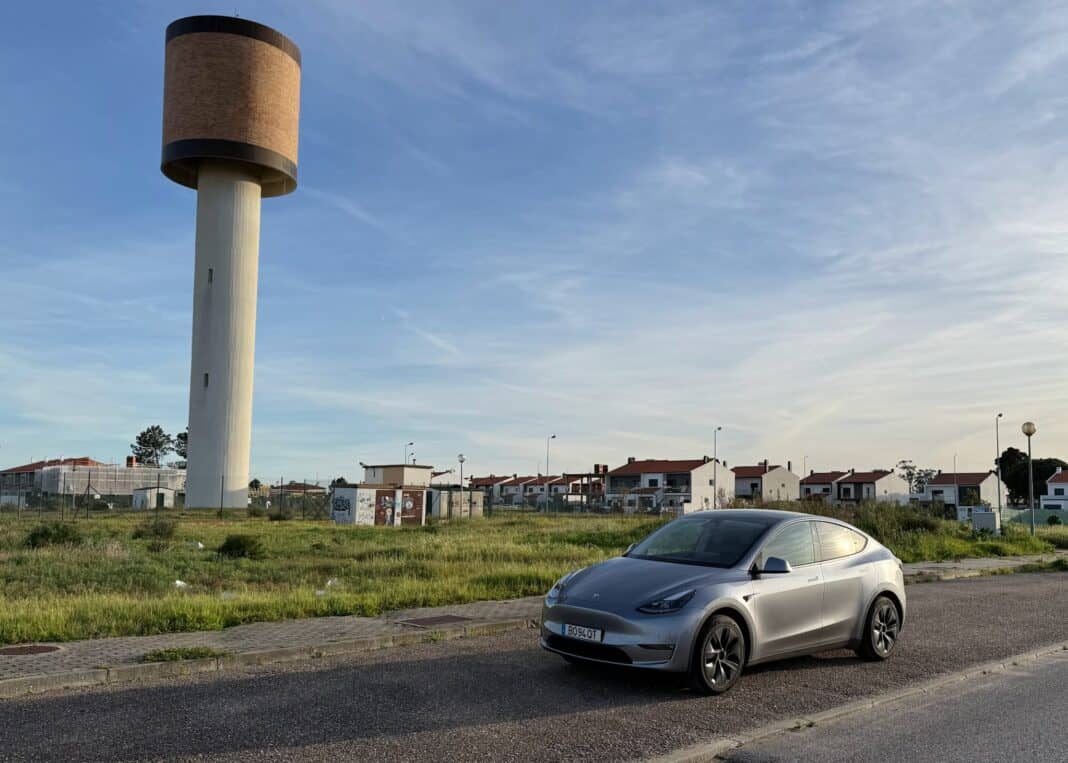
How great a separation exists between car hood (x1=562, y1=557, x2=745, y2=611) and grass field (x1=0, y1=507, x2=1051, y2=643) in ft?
14.2

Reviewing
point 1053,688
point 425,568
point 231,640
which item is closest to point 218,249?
point 425,568

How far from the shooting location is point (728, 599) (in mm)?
7836

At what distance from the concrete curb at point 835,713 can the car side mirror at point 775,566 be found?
4.10ft

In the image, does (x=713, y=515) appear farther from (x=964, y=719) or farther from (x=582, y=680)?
(x=964, y=719)

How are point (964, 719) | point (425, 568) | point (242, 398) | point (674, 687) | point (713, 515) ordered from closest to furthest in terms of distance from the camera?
point (964, 719) → point (674, 687) → point (713, 515) → point (425, 568) → point (242, 398)

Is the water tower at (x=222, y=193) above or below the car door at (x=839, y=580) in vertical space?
above

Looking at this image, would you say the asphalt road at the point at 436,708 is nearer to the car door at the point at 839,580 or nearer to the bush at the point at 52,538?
the car door at the point at 839,580

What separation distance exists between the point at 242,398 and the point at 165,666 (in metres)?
45.6

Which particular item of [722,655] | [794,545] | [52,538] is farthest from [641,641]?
[52,538]

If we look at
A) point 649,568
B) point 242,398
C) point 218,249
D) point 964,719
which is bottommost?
point 964,719

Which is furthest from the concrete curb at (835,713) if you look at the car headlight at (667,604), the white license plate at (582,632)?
the white license plate at (582,632)

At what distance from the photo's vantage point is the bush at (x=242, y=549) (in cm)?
2066

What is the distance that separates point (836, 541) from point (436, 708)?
15.2 feet

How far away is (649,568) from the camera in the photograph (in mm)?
8383
